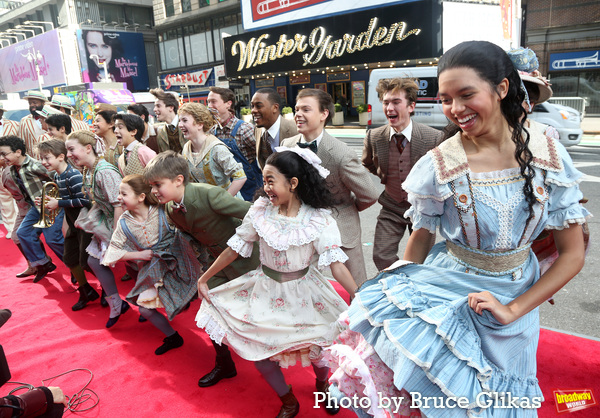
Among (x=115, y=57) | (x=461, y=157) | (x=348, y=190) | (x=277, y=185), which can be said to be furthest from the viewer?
(x=115, y=57)

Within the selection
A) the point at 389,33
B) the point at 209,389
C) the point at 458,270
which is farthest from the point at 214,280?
the point at 389,33

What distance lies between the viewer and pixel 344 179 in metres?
3.32

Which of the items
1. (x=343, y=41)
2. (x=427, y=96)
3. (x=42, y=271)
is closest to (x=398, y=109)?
(x=42, y=271)

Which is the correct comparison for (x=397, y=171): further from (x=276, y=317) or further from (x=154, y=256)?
(x=154, y=256)

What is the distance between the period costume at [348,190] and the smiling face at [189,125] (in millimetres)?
1565

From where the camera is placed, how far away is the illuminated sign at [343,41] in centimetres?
1831

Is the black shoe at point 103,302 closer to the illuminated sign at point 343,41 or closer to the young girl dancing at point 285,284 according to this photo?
the young girl dancing at point 285,284

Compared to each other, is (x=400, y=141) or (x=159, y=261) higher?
(x=400, y=141)

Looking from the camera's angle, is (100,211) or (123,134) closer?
(100,211)

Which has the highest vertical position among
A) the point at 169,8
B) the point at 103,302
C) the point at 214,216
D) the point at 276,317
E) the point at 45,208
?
the point at 169,8

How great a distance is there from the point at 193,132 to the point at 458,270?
3.32 m

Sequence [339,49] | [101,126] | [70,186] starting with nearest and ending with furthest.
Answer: [70,186]
[101,126]
[339,49]

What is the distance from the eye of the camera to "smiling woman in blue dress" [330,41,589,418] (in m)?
1.57

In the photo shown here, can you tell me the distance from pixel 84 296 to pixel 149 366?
5.88 ft
